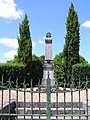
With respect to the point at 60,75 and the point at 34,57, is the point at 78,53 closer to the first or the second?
the point at 60,75

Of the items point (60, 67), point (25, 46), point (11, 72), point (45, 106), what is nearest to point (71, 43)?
point (60, 67)

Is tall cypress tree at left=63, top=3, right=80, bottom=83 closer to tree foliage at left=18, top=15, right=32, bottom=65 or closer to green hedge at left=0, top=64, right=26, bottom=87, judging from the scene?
tree foliage at left=18, top=15, right=32, bottom=65

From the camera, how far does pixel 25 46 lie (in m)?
28.8

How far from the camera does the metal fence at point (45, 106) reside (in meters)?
7.33

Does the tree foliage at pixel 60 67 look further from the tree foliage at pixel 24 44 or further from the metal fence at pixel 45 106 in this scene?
the metal fence at pixel 45 106

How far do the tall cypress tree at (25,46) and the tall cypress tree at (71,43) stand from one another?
2.92 meters

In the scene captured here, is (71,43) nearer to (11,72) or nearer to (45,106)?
(11,72)

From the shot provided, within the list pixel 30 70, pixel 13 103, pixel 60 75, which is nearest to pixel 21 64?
pixel 30 70

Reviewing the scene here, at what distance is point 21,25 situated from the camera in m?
29.3

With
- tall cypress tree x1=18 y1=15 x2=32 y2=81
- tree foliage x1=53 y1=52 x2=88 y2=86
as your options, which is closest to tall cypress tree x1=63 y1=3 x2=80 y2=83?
tree foliage x1=53 y1=52 x2=88 y2=86

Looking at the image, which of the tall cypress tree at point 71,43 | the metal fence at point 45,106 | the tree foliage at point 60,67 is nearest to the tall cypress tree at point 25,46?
the tree foliage at point 60,67

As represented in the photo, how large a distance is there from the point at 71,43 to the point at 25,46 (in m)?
3.82

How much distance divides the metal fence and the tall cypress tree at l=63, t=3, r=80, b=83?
41.7 feet

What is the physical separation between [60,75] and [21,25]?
17.4 feet
